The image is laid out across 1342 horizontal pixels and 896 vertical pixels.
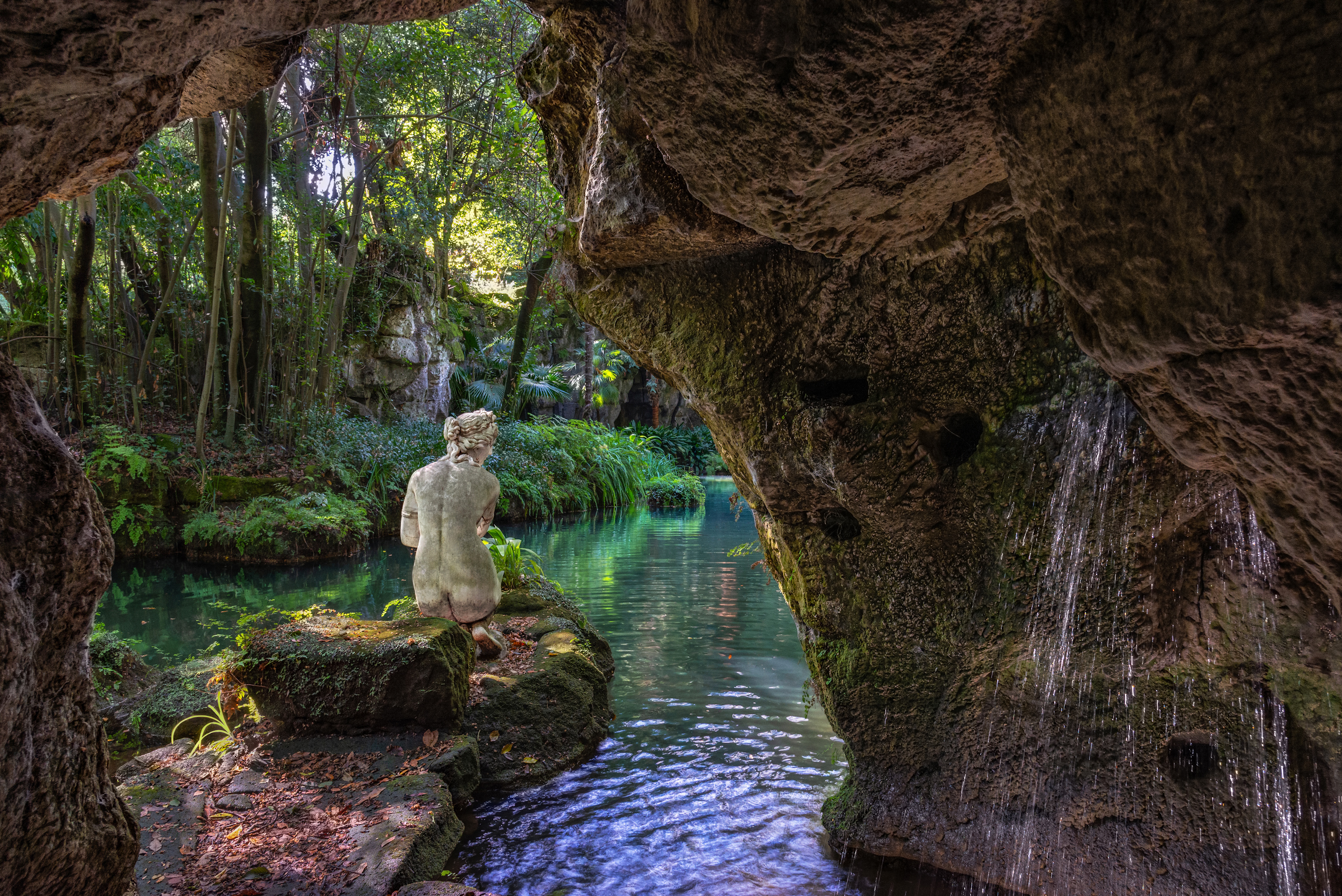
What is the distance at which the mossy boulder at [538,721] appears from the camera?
14.7ft

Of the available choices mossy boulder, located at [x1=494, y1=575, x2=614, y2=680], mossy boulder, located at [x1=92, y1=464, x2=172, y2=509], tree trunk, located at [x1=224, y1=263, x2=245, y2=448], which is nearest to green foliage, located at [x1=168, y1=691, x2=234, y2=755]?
mossy boulder, located at [x1=494, y1=575, x2=614, y2=680]

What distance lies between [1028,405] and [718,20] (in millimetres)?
2049

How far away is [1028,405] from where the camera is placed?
3.17 meters

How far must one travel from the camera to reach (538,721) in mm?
4801

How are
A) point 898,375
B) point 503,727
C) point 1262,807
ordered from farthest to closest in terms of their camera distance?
point 503,727 → point 898,375 → point 1262,807

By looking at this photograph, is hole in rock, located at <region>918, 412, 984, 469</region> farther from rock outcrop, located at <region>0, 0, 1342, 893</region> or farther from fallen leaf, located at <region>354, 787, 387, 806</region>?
fallen leaf, located at <region>354, 787, 387, 806</region>

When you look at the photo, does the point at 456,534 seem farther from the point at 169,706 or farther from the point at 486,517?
the point at 169,706

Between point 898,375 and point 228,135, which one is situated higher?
point 228,135

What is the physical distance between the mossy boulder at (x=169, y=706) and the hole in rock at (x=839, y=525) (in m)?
3.46

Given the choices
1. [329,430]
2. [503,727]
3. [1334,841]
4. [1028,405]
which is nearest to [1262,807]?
[1334,841]

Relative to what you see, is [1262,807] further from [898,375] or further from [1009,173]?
[1009,173]

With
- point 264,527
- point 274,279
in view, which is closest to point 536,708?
point 264,527

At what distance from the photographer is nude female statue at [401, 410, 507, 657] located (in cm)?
513

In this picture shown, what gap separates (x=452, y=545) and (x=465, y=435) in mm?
748
